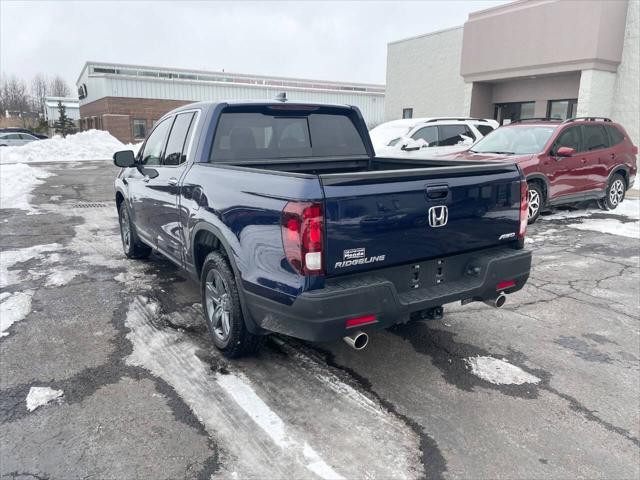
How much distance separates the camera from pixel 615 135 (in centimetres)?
1082

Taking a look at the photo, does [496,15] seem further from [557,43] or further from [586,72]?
[586,72]

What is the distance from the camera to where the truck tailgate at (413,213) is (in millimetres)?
3061

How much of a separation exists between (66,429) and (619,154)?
1141 cm

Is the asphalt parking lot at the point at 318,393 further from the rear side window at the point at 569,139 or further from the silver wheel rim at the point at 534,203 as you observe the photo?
the rear side window at the point at 569,139

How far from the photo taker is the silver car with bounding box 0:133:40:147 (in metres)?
30.3

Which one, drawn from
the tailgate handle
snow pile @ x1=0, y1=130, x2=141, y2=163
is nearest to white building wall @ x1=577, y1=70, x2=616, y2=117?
the tailgate handle

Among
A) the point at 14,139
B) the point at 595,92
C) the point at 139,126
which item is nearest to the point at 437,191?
→ the point at 595,92

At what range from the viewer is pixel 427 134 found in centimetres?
1348

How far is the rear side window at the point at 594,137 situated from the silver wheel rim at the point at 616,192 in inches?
38.6

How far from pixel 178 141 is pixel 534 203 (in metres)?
6.86

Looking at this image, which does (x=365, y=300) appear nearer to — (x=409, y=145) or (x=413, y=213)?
(x=413, y=213)

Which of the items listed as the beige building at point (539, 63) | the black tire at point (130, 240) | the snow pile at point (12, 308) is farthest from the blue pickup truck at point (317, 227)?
the beige building at point (539, 63)

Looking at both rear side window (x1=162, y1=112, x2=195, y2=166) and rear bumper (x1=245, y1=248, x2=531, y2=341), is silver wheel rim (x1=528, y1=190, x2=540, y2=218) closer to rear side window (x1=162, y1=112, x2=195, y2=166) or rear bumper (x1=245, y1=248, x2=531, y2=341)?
rear bumper (x1=245, y1=248, x2=531, y2=341)

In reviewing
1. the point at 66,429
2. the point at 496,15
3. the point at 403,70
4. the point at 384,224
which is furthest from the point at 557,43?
the point at 66,429
